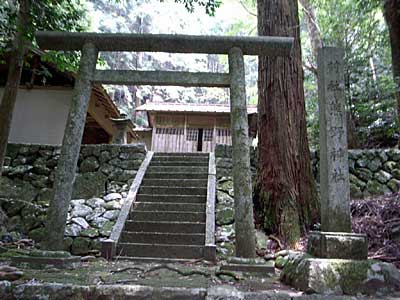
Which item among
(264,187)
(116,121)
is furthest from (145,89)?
(264,187)

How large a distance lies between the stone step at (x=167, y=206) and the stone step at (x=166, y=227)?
550 mm

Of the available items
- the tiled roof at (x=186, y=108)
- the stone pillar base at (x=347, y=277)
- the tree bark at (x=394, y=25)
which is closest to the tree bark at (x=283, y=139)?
the stone pillar base at (x=347, y=277)

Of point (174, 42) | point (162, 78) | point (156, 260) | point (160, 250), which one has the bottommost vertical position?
point (156, 260)

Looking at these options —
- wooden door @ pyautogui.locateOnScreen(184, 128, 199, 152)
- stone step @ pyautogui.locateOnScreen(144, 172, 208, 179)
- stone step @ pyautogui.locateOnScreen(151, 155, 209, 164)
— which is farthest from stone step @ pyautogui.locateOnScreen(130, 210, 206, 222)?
wooden door @ pyautogui.locateOnScreen(184, 128, 199, 152)

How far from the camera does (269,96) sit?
6055mm

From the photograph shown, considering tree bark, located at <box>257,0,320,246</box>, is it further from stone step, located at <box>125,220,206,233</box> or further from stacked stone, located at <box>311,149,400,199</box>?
stacked stone, located at <box>311,149,400,199</box>

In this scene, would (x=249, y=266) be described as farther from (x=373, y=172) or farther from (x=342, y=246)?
(x=373, y=172)

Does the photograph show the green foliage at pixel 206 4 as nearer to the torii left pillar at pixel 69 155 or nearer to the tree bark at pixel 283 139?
the tree bark at pixel 283 139

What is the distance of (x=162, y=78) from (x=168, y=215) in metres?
2.83

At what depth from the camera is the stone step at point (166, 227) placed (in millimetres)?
5703

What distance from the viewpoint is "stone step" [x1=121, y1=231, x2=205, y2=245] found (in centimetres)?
543

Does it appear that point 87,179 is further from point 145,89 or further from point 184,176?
point 145,89

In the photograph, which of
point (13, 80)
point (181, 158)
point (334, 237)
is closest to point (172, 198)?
point (181, 158)

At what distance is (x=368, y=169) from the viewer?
7637mm
